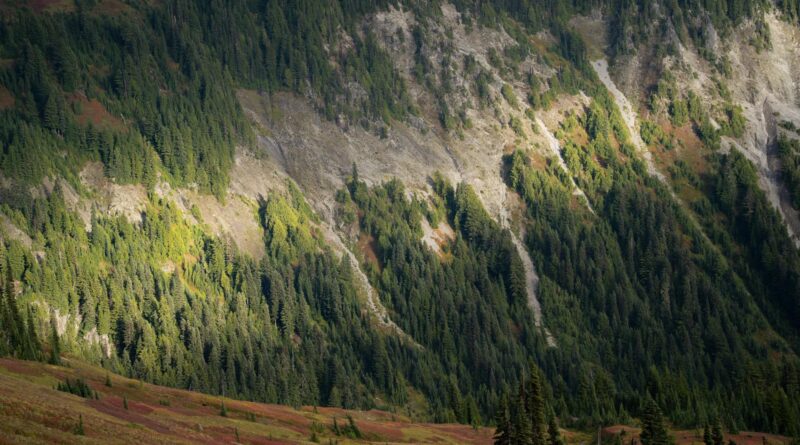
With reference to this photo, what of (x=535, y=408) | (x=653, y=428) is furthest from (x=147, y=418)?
(x=653, y=428)

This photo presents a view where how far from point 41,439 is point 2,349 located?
75850 mm

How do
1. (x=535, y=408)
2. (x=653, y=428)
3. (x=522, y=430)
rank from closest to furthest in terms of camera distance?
(x=522, y=430)
(x=535, y=408)
(x=653, y=428)

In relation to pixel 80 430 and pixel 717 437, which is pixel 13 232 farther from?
pixel 717 437

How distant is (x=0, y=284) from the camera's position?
151 meters

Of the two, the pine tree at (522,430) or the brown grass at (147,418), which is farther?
the pine tree at (522,430)

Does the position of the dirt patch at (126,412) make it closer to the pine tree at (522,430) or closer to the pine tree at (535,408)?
the pine tree at (522,430)

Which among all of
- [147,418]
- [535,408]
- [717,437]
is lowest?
[717,437]

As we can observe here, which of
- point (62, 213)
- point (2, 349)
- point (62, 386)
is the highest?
point (62, 213)

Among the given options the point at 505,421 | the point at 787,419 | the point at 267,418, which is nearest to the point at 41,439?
the point at 505,421

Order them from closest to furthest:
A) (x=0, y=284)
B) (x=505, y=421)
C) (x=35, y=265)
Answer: (x=505, y=421) < (x=0, y=284) < (x=35, y=265)

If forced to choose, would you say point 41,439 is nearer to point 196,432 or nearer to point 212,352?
point 196,432

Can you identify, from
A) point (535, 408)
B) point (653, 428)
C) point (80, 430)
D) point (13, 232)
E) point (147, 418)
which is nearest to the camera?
point (80, 430)

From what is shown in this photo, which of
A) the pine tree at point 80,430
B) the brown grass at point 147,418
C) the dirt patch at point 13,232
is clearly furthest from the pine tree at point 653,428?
the dirt patch at point 13,232

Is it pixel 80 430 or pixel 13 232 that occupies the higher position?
pixel 13 232
